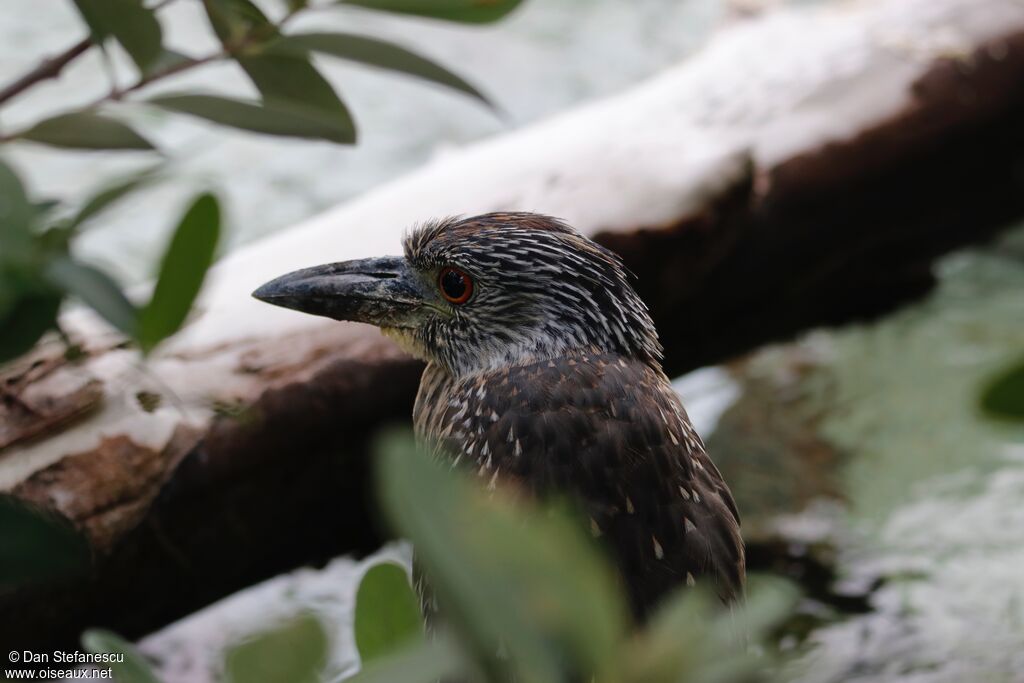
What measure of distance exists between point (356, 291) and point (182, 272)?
1393 millimetres

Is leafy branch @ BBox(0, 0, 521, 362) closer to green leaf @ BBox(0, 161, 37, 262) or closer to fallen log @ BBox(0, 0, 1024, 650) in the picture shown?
green leaf @ BBox(0, 161, 37, 262)

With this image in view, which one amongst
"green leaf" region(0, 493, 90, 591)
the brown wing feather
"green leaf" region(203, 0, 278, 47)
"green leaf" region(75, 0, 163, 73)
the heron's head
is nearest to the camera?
"green leaf" region(0, 493, 90, 591)

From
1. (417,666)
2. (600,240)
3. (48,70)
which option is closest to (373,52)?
(48,70)

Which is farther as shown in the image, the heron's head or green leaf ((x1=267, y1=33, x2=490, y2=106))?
the heron's head

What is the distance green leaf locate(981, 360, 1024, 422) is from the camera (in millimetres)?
553

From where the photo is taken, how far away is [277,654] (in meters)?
0.60

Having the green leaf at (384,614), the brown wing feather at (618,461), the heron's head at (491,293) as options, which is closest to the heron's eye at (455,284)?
the heron's head at (491,293)

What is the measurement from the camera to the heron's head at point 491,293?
6.96 feet

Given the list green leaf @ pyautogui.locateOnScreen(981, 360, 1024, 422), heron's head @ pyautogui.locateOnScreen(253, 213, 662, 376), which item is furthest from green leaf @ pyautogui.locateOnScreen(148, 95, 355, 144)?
heron's head @ pyautogui.locateOnScreen(253, 213, 662, 376)

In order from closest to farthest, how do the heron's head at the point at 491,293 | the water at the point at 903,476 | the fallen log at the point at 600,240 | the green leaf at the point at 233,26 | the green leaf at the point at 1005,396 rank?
the green leaf at the point at 1005,396, the green leaf at the point at 233,26, the heron's head at the point at 491,293, the fallen log at the point at 600,240, the water at the point at 903,476

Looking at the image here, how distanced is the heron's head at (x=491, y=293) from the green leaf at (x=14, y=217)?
1362 millimetres

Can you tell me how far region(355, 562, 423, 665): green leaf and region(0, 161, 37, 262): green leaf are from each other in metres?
0.31

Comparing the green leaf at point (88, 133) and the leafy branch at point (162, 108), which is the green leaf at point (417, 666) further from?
the green leaf at point (88, 133)

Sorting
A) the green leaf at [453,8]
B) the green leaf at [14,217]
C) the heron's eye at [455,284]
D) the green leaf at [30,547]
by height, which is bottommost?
the green leaf at [30,547]
